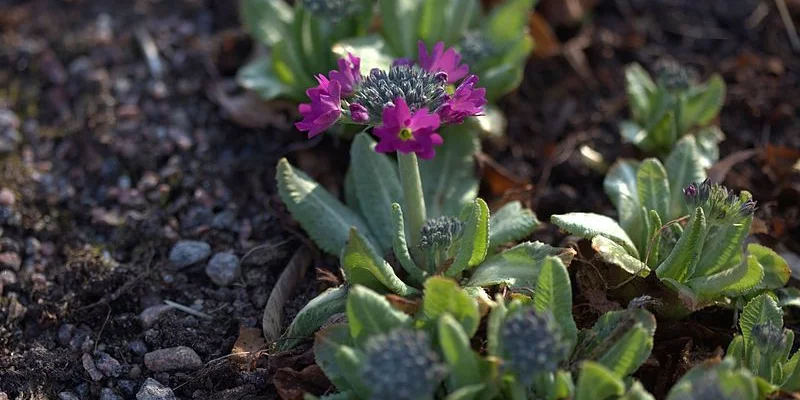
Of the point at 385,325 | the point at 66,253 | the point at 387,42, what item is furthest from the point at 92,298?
the point at 387,42

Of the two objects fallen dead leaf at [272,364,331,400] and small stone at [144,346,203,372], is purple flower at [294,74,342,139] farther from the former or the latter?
small stone at [144,346,203,372]

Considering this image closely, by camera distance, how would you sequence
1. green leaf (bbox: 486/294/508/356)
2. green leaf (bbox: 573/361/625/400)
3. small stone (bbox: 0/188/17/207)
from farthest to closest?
small stone (bbox: 0/188/17/207)
green leaf (bbox: 486/294/508/356)
green leaf (bbox: 573/361/625/400)

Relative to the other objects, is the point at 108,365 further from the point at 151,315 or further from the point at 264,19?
the point at 264,19

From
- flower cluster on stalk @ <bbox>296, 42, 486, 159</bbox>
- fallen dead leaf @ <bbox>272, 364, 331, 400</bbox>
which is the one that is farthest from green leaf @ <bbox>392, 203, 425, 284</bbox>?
fallen dead leaf @ <bbox>272, 364, 331, 400</bbox>

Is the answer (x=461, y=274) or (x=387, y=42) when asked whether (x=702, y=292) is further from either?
(x=387, y=42)

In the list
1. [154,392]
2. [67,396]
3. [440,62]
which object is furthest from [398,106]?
[67,396]

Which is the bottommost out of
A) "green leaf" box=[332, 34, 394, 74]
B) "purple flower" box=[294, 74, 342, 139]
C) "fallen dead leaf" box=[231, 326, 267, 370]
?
"fallen dead leaf" box=[231, 326, 267, 370]
